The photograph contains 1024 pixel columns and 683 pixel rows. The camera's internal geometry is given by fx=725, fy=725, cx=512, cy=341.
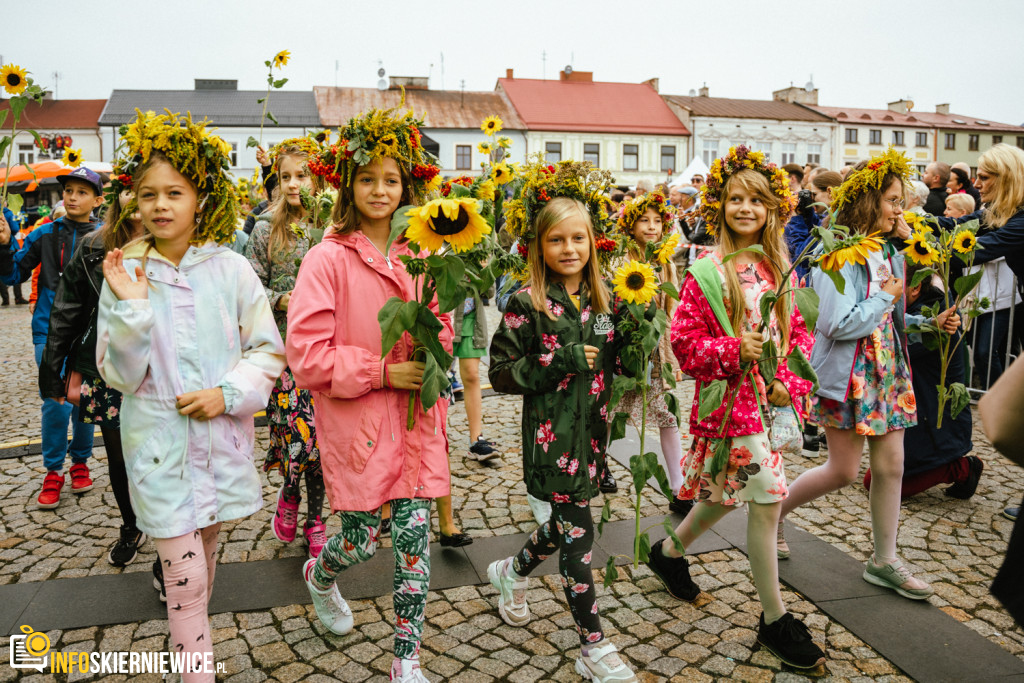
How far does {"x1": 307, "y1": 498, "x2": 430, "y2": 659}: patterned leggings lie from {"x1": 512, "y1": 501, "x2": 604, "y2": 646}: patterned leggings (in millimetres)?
534

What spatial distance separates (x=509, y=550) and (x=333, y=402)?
1713 mm

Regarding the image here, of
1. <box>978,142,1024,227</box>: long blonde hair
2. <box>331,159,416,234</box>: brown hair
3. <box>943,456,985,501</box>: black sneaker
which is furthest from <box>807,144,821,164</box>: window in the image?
<box>331,159,416,234</box>: brown hair

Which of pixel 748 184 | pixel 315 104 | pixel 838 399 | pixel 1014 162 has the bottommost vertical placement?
pixel 838 399

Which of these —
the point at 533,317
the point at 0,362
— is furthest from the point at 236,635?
the point at 0,362

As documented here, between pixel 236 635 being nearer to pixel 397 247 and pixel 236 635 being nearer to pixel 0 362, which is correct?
pixel 397 247

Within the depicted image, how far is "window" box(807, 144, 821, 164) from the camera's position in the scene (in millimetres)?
48938

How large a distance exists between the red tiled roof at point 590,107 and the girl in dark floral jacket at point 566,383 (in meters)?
41.8

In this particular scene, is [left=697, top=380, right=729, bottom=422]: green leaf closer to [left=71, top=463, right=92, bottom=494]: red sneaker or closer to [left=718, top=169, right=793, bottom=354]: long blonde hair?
[left=718, top=169, right=793, bottom=354]: long blonde hair

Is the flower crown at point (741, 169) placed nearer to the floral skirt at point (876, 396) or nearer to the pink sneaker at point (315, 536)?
the floral skirt at point (876, 396)

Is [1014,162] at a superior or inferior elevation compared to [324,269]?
superior

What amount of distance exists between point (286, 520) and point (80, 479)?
1971 mm

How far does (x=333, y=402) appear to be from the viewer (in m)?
2.78

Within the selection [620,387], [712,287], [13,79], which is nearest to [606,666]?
[620,387]

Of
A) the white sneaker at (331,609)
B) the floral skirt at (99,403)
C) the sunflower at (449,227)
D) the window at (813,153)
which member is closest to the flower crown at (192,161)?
the sunflower at (449,227)
